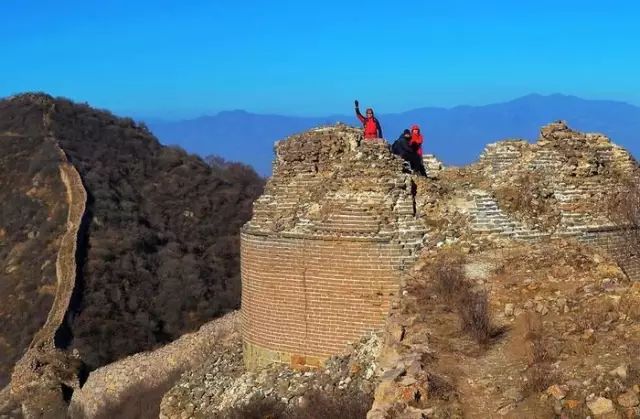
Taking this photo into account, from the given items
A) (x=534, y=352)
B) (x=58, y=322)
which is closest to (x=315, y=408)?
(x=534, y=352)

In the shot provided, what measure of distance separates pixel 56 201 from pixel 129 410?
2288 centimetres

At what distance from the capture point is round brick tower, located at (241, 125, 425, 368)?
10609 millimetres

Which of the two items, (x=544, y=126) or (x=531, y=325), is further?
(x=544, y=126)

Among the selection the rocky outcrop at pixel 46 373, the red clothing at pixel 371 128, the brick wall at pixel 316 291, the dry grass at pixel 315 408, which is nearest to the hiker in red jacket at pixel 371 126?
the red clothing at pixel 371 128

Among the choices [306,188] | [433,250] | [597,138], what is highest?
[597,138]

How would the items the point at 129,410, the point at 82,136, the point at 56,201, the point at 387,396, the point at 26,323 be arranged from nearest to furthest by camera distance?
1. the point at 387,396
2. the point at 129,410
3. the point at 26,323
4. the point at 56,201
5. the point at 82,136

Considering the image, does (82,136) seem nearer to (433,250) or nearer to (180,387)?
(180,387)

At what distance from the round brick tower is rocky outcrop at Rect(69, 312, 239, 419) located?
15.4 ft

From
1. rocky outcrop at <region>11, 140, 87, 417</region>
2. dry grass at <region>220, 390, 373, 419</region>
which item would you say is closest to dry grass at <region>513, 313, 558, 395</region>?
dry grass at <region>220, 390, 373, 419</region>

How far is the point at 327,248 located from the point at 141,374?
335 inches

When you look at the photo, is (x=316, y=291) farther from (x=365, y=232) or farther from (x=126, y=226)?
(x=126, y=226)

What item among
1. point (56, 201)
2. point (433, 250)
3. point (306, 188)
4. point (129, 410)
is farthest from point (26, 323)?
point (433, 250)

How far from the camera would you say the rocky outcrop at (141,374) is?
16.7 m

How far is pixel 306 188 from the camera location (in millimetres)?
12164
